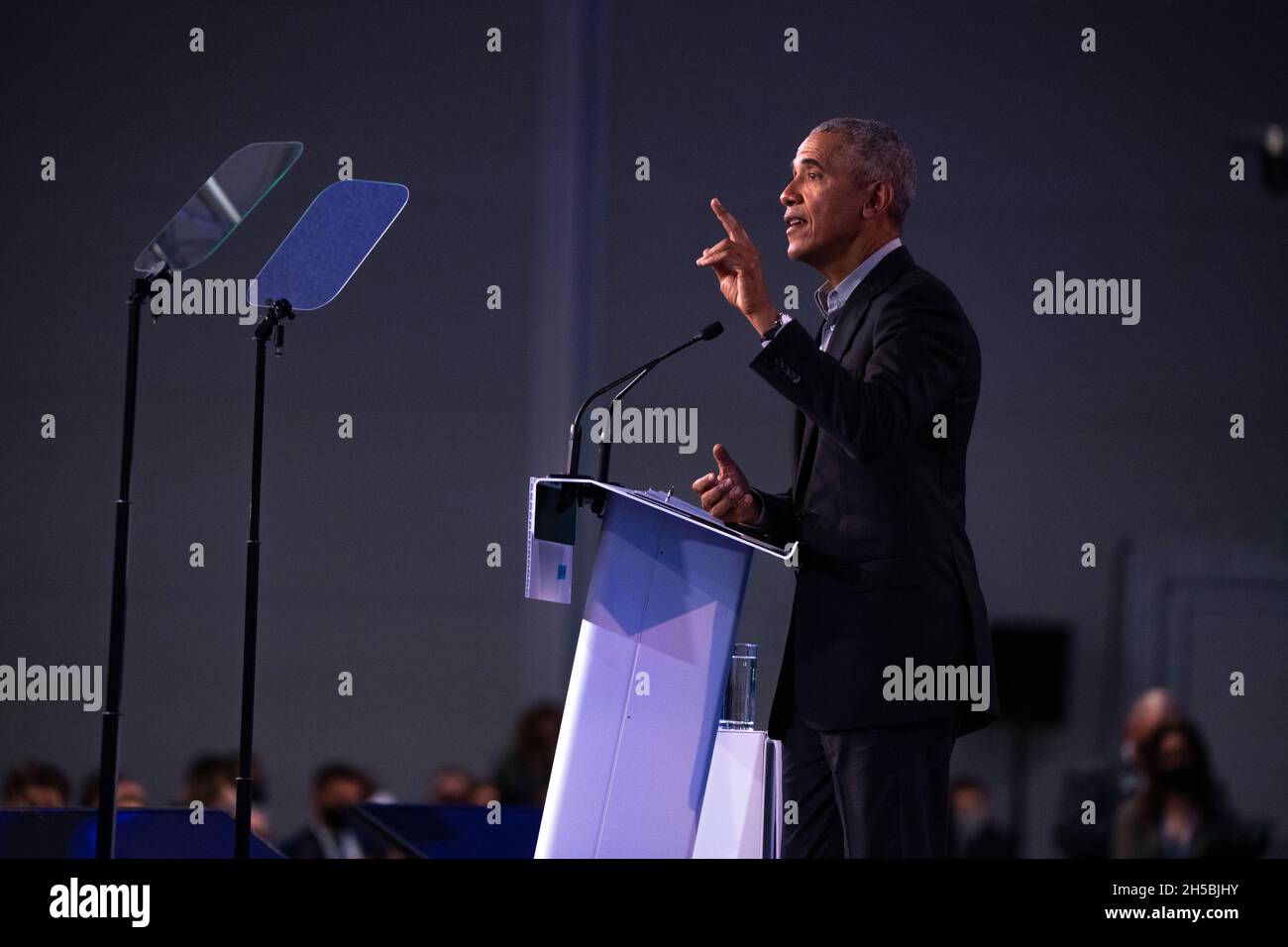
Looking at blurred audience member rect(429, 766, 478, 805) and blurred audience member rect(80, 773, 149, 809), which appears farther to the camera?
blurred audience member rect(429, 766, 478, 805)

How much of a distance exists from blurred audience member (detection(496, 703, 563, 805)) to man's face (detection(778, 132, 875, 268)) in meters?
2.68

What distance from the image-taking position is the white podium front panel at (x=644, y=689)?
2.27 m

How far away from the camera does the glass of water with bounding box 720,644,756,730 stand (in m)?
2.66

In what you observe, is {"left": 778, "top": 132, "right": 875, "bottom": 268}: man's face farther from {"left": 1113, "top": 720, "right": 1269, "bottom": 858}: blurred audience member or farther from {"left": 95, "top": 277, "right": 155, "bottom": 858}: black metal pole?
{"left": 1113, "top": 720, "right": 1269, "bottom": 858}: blurred audience member

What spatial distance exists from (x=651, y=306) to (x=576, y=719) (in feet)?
10.8

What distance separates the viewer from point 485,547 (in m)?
5.42

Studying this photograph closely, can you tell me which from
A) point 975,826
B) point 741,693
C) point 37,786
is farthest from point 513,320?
point 741,693

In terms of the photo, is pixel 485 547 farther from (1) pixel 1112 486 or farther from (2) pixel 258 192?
(2) pixel 258 192

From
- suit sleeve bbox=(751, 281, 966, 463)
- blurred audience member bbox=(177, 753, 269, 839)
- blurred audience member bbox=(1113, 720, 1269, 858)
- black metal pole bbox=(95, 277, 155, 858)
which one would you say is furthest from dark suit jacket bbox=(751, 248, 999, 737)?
blurred audience member bbox=(177, 753, 269, 839)

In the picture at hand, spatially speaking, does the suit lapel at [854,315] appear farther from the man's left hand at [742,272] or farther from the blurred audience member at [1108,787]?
the blurred audience member at [1108,787]

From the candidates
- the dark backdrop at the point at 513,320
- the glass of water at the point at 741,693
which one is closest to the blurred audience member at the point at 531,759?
the dark backdrop at the point at 513,320

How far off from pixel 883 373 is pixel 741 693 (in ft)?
2.31

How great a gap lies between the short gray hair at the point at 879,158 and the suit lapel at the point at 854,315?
13 centimetres
